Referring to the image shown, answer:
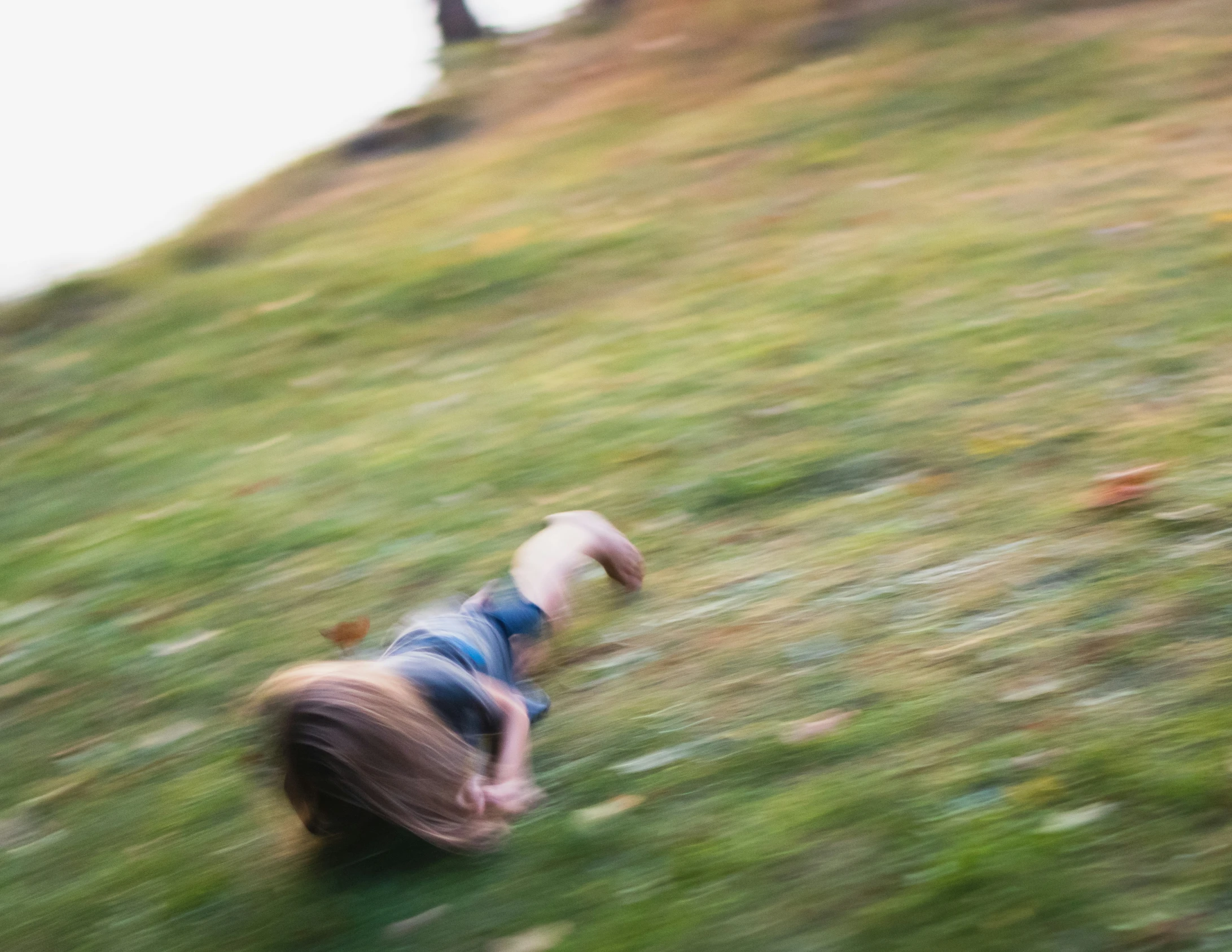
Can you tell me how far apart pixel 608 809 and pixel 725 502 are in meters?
1.80

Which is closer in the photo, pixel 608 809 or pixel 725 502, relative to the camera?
pixel 608 809

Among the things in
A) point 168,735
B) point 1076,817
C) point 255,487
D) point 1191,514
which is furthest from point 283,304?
point 1076,817

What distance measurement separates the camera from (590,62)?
11320 millimetres

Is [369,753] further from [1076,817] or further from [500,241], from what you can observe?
[500,241]

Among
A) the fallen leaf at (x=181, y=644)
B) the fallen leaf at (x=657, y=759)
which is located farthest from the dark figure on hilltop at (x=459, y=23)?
the fallen leaf at (x=657, y=759)

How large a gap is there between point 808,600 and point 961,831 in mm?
1235

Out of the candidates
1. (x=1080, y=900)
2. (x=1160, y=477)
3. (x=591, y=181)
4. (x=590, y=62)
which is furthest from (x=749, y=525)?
(x=590, y=62)

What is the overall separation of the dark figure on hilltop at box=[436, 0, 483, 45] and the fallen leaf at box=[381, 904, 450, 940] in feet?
36.7

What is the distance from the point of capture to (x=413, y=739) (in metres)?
2.88

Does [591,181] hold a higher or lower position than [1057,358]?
higher

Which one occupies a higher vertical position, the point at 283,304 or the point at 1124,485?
the point at 283,304

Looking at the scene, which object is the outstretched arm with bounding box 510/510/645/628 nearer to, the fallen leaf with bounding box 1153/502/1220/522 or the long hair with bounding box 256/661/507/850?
the long hair with bounding box 256/661/507/850

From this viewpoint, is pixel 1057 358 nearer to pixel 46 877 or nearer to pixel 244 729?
pixel 244 729

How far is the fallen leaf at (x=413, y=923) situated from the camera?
Result: 2916 millimetres
